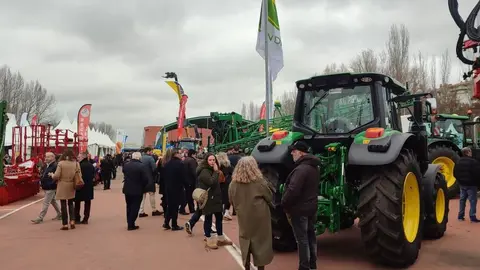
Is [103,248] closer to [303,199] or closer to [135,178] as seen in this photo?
[135,178]

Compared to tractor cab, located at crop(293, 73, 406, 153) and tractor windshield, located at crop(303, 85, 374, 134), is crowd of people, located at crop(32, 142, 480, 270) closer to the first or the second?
tractor cab, located at crop(293, 73, 406, 153)

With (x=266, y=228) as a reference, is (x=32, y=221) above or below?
below

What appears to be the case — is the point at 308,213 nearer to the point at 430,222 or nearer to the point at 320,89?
the point at 320,89

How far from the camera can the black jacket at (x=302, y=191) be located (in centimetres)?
516

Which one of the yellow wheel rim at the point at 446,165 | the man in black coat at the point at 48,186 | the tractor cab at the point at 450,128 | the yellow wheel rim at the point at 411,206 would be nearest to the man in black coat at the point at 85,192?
the man in black coat at the point at 48,186

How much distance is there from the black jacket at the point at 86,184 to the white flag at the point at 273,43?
4.93 metres

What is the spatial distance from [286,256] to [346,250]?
3.56 feet

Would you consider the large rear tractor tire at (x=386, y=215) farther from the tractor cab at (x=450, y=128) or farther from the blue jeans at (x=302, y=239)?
the tractor cab at (x=450, y=128)

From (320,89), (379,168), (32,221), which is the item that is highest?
(320,89)

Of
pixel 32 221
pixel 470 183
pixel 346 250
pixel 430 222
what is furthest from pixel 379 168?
pixel 32 221

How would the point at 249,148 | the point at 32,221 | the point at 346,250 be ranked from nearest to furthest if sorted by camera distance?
the point at 346,250 → the point at 32,221 → the point at 249,148

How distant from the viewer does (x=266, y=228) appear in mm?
5266

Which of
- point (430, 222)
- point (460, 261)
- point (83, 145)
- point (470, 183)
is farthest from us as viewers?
point (83, 145)

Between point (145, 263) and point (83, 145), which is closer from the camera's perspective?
point (145, 263)
